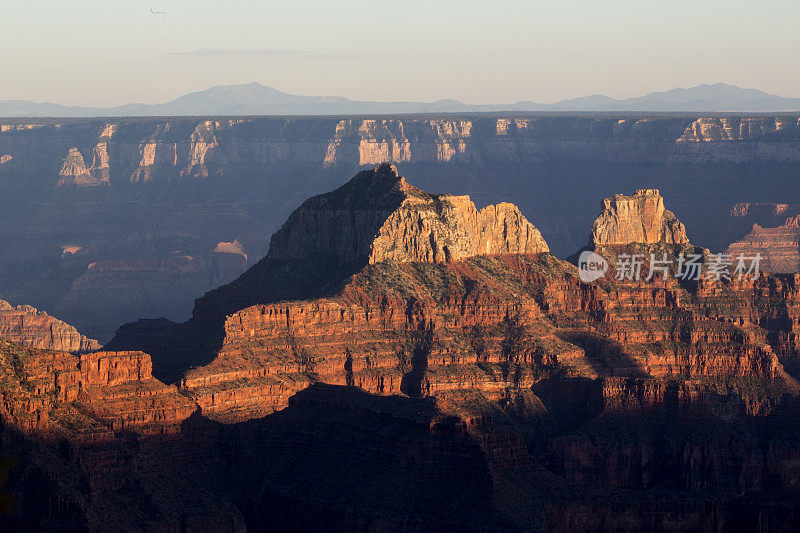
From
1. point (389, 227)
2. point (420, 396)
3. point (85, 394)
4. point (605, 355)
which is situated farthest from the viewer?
point (389, 227)

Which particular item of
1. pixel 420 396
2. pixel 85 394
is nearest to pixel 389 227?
pixel 420 396

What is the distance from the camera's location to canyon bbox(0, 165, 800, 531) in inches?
5123

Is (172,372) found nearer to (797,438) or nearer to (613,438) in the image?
(613,438)

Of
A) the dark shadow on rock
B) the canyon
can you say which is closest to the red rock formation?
the canyon

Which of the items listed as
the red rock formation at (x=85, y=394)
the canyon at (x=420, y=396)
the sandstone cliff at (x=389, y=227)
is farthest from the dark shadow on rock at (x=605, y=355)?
the red rock formation at (x=85, y=394)

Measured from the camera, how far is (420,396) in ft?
522

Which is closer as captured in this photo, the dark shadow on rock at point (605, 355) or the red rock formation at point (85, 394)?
the red rock formation at point (85, 394)

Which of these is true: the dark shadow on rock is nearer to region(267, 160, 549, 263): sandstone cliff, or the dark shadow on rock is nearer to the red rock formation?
region(267, 160, 549, 263): sandstone cliff

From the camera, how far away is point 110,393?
13575 cm

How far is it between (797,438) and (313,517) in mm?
39092

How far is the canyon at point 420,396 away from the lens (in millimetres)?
130125

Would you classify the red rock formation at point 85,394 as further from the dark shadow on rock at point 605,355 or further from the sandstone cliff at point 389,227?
the dark shadow on rock at point 605,355

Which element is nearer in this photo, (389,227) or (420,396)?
(420,396)

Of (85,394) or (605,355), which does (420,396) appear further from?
(85,394)
